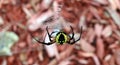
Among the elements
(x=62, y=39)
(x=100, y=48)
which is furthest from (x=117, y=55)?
(x=62, y=39)

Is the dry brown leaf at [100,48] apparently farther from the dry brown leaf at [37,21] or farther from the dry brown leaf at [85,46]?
the dry brown leaf at [37,21]

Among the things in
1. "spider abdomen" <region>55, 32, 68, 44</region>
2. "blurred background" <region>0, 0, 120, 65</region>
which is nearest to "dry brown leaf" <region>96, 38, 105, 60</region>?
"blurred background" <region>0, 0, 120, 65</region>

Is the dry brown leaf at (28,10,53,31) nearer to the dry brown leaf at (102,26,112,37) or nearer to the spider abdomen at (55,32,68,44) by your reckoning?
the spider abdomen at (55,32,68,44)

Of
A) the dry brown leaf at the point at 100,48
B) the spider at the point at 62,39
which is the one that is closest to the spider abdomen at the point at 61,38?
the spider at the point at 62,39

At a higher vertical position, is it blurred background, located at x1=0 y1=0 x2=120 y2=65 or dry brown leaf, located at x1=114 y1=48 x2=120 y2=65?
blurred background, located at x1=0 y1=0 x2=120 y2=65

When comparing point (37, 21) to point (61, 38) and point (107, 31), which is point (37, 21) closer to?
point (61, 38)

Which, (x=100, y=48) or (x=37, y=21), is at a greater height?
(x=37, y=21)
